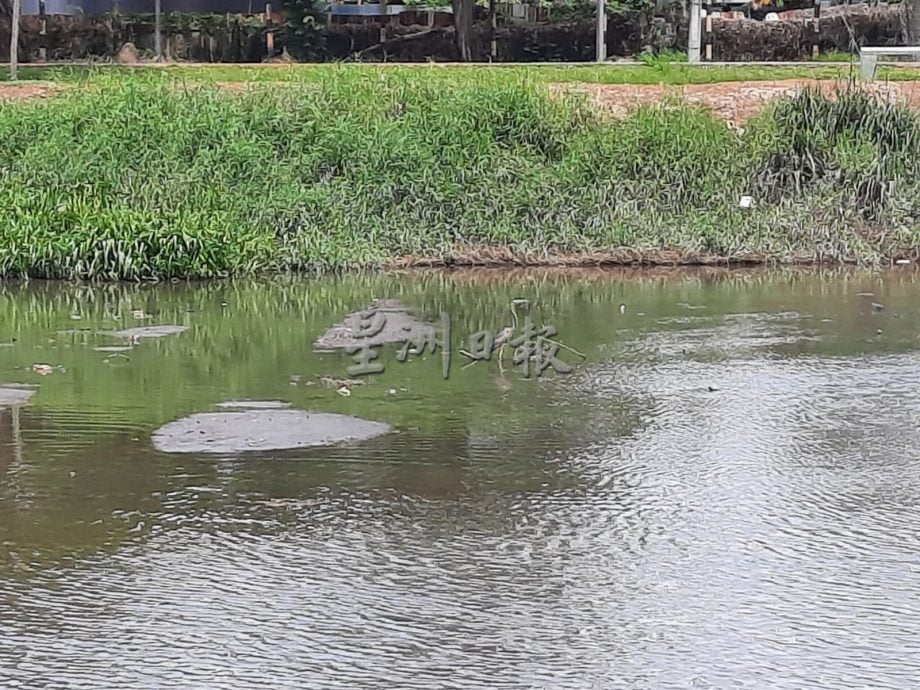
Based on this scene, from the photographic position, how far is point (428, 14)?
32.0m

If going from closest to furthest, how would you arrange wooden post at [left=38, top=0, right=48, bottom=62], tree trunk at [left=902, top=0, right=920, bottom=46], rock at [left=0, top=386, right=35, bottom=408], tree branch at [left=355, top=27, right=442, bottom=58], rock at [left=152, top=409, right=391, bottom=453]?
rock at [left=152, top=409, right=391, bottom=453]
rock at [left=0, top=386, right=35, bottom=408]
tree trunk at [left=902, top=0, right=920, bottom=46]
wooden post at [left=38, top=0, right=48, bottom=62]
tree branch at [left=355, top=27, right=442, bottom=58]

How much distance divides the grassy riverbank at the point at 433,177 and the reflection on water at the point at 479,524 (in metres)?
4.65

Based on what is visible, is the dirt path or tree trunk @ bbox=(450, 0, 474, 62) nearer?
the dirt path

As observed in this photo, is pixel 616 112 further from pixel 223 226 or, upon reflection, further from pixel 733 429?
pixel 733 429

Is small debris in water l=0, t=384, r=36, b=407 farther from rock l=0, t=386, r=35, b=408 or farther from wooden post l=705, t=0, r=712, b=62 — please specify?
wooden post l=705, t=0, r=712, b=62

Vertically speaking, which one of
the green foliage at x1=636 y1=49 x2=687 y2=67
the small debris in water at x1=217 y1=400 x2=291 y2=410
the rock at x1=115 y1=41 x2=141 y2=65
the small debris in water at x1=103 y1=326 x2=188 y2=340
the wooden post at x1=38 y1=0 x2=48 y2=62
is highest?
the wooden post at x1=38 y1=0 x2=48 y2=62

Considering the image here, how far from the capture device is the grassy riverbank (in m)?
Result: 15.4

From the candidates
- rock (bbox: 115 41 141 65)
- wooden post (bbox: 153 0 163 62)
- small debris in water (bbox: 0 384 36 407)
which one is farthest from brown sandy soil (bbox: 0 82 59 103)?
small debris in water (bbox: 0 384 36 407)

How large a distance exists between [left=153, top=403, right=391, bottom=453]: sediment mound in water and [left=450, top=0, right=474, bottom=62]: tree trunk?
2141 cm

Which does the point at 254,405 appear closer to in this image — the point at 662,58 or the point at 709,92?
the point at 709,92

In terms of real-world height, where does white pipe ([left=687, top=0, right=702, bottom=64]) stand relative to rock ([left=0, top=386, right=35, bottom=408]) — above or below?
above

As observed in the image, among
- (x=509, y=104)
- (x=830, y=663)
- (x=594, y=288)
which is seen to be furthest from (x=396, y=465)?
(x=509, y=104)

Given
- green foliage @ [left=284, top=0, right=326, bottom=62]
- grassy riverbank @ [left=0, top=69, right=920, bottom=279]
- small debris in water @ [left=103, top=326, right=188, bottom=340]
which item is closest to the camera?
small debris in water @ [left=103, top=326, right=188, bottom=340]

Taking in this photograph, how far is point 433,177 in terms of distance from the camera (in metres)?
16.7
